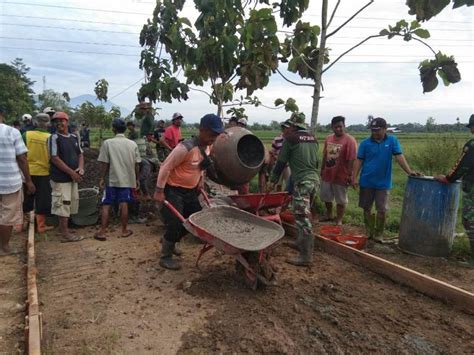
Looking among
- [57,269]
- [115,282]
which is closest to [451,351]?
[115,282]

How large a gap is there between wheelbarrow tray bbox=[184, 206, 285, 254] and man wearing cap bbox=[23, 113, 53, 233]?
10.1 feet

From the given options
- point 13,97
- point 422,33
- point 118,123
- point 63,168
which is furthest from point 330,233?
point 13,97

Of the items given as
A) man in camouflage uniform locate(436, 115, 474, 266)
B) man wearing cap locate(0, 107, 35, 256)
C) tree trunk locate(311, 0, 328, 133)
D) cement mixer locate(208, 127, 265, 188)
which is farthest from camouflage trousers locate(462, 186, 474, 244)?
man wearing cap locate(0, 107, 35, 256)

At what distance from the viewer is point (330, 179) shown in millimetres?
6566

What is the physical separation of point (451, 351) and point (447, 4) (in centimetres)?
281

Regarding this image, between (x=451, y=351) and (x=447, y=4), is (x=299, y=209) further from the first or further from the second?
(x=447, y=4)

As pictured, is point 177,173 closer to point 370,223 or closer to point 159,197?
point 159,197

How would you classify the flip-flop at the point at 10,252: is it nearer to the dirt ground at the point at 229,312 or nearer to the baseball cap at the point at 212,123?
the dirt ground at the point at 229,312

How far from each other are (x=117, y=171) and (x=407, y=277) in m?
4.00

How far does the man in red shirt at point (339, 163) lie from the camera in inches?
248

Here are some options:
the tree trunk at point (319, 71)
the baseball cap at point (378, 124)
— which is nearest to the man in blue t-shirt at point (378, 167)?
the baseball cap at point (378, 124)

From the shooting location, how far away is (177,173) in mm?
4500

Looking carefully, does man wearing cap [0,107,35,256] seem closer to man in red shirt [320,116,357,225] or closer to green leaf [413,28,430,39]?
man in red shirt [320,116,357,225]

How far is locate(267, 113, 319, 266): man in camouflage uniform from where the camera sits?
4746 millimetres
